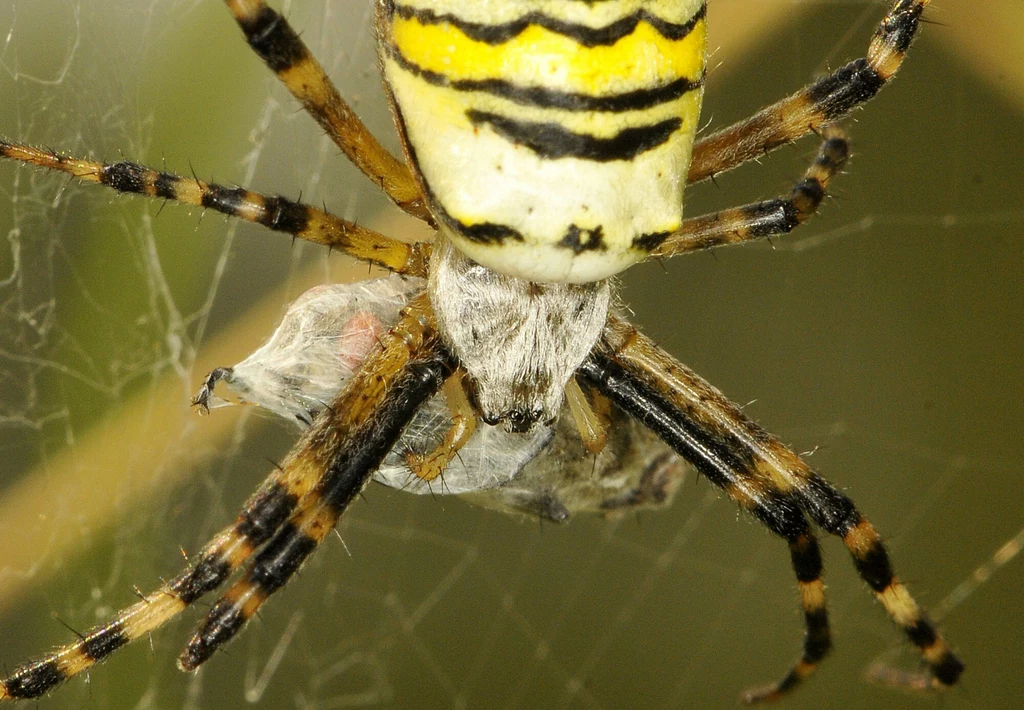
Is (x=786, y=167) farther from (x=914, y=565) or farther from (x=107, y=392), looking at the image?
(x=107, y=392)

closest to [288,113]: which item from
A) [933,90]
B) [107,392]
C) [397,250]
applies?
[107,392]

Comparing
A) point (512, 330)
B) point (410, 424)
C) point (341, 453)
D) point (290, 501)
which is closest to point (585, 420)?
point (512, 330)

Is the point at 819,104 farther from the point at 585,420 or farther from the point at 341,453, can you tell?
the point at 341,453

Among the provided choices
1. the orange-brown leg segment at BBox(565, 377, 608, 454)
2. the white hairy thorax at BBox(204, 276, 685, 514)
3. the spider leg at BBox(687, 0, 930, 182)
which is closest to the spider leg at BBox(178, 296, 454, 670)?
the white hairy thorax at BBox(204, 276, 685, 514)

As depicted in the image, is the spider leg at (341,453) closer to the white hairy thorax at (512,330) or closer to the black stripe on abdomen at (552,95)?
the white hairy thorax at (512,330)

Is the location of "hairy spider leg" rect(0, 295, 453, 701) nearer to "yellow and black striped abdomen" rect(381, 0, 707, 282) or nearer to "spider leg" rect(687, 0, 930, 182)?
"yellow and black striped abdomen" rect(381, 0, 707, 282)

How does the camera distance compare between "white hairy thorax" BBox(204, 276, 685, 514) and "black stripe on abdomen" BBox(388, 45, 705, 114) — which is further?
"white hairy thorax" BBox(204, 276, 685, 514)

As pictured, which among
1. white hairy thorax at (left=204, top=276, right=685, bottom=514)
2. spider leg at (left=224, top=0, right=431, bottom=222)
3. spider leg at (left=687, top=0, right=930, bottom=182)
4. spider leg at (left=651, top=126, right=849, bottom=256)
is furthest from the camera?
spider leg at (left=651, top=126, right=849, bottom=256)

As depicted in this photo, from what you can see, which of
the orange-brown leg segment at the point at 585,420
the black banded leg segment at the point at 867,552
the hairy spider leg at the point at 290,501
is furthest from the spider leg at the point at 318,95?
the black banded leg segment at the point at 867,552
